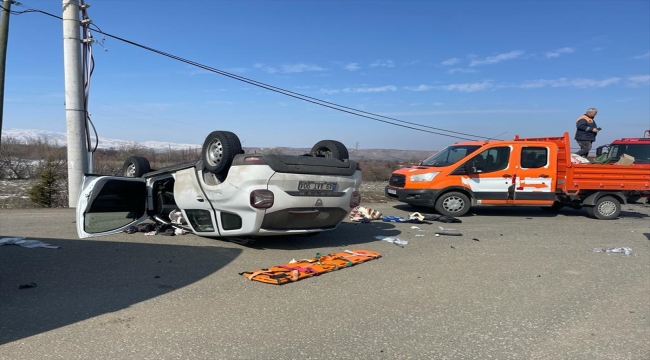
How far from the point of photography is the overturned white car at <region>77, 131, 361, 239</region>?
5.89 metres

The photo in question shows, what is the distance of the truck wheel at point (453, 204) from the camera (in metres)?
11.0

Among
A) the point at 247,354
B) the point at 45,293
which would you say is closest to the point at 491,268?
the point at 247,354

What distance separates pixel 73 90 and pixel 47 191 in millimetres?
3351

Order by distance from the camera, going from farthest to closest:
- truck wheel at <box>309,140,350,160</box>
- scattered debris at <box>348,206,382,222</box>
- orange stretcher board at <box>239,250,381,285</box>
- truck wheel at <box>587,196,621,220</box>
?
truck wheel at <box>587,196,621,220</box>, scattered debris at <box>348,206,382,222</box>, truck wheel at <box>309,140,350,160</box>, orange stretcher board at <box>239,250,381,285</box>

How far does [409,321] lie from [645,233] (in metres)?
7.72

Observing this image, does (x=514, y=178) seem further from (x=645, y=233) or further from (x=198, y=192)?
(x=198, y=192)

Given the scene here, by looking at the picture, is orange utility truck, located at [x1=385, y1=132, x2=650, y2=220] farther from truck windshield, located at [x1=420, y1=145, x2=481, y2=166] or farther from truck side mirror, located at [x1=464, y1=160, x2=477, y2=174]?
Result: truck windshield, located at [x1=420, y1=145, x2=481, y2=166]

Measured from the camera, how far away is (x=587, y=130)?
39.4 ft

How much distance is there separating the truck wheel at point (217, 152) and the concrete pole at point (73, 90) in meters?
7.41

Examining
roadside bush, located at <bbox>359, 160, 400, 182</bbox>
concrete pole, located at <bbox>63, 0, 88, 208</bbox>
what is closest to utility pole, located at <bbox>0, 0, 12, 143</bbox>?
concrete pole, located at <bbox>63, 0, 88, 208</bbox>

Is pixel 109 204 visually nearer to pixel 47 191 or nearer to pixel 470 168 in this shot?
pixel 47 191

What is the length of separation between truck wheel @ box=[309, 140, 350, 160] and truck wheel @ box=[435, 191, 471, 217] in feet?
15.4

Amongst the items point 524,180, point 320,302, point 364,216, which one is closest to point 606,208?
point 524,180

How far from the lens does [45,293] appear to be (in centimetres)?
454
